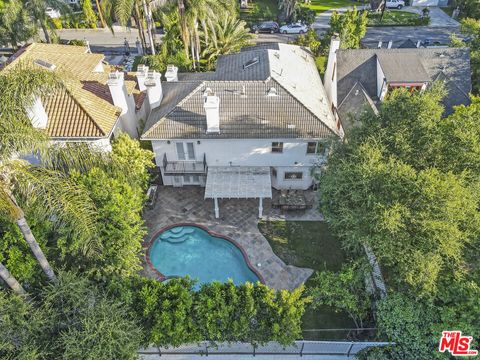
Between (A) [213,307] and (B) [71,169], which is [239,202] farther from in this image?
(B) [71,169]

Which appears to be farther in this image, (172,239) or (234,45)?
(234,45)

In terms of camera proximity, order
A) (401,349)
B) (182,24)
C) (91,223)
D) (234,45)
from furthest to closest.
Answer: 1. (234,45)
2. (182,24)
3. (401,349)
4. (91,223)

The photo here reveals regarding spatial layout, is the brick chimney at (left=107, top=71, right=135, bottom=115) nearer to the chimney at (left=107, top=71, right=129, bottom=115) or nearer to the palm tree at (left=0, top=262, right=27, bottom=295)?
the chimney at (left=107, top=71, right=129, bottom=115)

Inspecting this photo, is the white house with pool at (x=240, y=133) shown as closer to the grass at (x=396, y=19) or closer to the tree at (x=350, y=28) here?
the tree at (x=350, y=28)

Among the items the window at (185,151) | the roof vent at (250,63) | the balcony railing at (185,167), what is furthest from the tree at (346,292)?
the roof vent at (250,63)

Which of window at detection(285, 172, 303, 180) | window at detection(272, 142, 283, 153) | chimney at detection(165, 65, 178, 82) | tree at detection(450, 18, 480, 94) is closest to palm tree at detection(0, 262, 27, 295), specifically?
window at detection(272, 142, 283, 153)

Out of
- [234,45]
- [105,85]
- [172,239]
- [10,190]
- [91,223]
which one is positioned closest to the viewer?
[10,190]

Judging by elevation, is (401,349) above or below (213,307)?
below

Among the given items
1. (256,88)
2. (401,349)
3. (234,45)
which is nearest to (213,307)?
(401,349)
